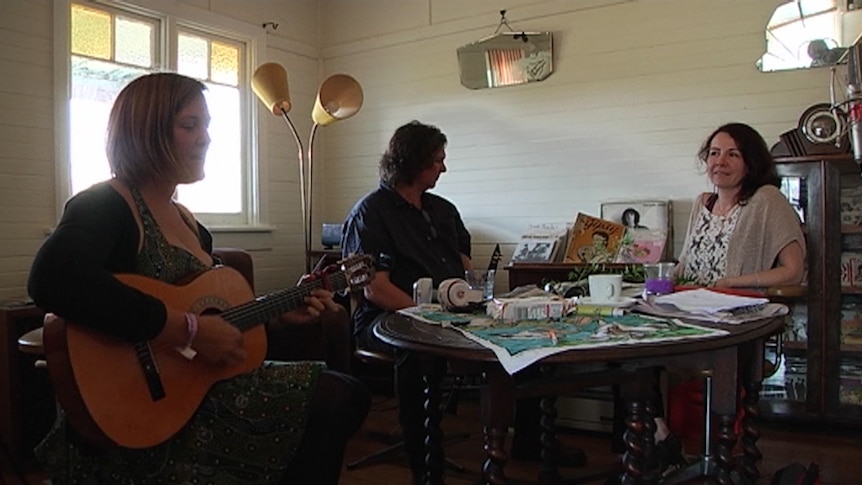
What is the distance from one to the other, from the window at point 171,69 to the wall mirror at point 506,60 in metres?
1.45

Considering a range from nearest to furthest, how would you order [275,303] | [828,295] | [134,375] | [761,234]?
1. [134,375]
2. [275,303]
3. [761,234]
4. [828,295]

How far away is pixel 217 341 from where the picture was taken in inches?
60.1

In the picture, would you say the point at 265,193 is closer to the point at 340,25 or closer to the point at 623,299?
the point at 340,25

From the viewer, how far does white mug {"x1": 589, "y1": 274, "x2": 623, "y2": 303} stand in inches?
73.9

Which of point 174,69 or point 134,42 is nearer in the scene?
point 134,42

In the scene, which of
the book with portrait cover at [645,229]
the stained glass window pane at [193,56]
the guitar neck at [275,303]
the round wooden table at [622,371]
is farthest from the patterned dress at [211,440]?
the stained glass window pane at [193,56]

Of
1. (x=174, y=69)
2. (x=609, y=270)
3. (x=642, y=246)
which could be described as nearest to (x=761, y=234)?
(x=609, y=270)

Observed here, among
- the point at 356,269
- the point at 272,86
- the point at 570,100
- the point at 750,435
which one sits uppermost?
the point at 272,86

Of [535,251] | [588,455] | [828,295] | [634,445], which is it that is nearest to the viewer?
[634,445]

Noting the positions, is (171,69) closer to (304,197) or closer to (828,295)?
(304,197)

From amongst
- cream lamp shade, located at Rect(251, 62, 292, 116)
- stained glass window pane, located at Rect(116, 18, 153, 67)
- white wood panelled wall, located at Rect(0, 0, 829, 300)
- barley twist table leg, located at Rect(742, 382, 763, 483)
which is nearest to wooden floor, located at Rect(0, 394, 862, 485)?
barley twist table leg, located at Rect(742, 382, 763, 483)

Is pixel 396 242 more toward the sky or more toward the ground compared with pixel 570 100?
more toward the ground

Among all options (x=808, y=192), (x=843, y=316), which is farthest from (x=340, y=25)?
(x=843, y=316)

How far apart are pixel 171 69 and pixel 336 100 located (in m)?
0.97
